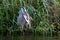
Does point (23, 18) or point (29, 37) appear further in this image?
point (23, 18)

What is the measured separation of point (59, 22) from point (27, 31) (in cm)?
119

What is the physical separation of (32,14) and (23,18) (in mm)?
347

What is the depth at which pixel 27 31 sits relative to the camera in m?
8.41

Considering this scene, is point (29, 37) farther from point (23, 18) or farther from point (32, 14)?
point (32, 14)

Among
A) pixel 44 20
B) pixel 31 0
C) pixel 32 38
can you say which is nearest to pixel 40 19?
pixel 44 20

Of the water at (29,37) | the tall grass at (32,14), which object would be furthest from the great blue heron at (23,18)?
the water at (29,37)

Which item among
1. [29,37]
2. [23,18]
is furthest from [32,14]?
[29,37]

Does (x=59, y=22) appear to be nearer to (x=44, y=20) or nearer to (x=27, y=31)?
(x=44, y=20)

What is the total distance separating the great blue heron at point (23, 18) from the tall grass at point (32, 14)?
5.7 inches

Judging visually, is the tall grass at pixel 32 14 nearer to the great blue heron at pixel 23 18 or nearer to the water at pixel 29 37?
the great blue heron at pixel 23 18

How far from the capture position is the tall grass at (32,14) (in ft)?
27.9

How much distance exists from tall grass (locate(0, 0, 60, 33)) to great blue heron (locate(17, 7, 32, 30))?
15 centimetres

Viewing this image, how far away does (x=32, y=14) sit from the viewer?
8.73 metres

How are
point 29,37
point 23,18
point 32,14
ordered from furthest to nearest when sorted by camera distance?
point 32,14
point 23,18
point 29,37
